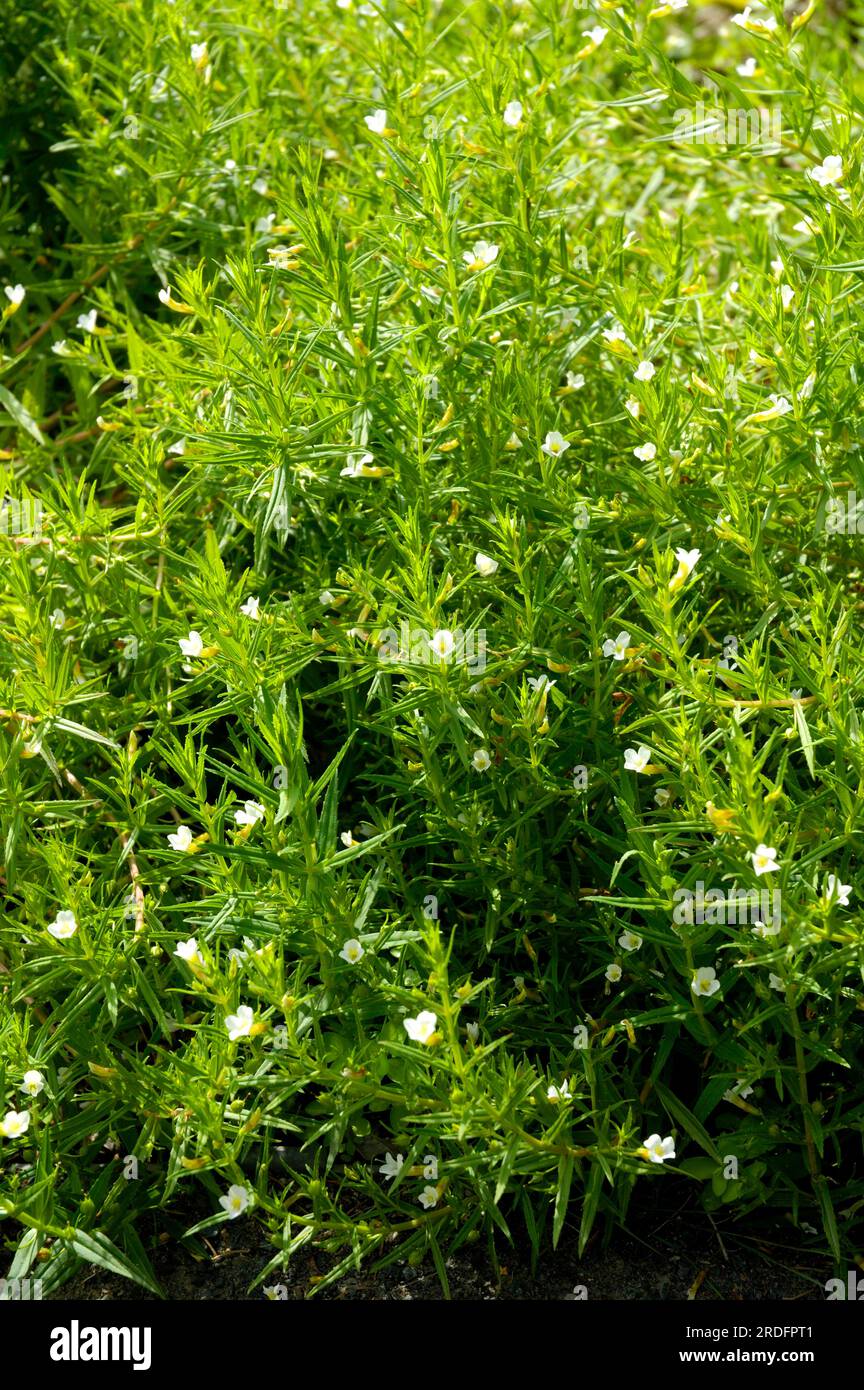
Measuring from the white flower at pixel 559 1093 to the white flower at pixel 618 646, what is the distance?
2.55 feet

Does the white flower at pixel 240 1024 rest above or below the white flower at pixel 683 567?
below

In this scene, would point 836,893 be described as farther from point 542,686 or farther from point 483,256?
point 483,256

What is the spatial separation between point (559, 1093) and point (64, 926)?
3.00ft

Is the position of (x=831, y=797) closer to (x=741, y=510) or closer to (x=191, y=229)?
(x=741, y=510)

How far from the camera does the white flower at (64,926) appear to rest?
2359mm

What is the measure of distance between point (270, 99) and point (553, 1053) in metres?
2.84

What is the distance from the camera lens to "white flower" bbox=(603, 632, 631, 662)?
8.21ft

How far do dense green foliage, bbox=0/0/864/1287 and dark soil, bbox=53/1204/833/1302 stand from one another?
0.06m

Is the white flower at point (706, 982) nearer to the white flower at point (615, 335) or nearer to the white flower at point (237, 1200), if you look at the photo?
the white flower at point (237, 1200)

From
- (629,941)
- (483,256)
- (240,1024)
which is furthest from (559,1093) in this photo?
(483,256)

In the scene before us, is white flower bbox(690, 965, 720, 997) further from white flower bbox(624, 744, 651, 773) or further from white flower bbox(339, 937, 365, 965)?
white flower bbox(339, 937, 365, 965)

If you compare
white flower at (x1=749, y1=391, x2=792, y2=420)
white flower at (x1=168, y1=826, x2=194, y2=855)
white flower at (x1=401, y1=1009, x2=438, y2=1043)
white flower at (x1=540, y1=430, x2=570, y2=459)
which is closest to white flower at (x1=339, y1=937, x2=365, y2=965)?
white flower at (x1=401, y1=1009, x2=438, y2=1043)

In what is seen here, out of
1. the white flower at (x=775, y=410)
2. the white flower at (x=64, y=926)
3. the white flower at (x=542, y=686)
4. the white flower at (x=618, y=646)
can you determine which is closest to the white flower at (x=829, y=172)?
the white flower at (x=775, y=410)

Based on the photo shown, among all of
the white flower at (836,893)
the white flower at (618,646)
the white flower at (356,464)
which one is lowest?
the white flower at (836,893)
